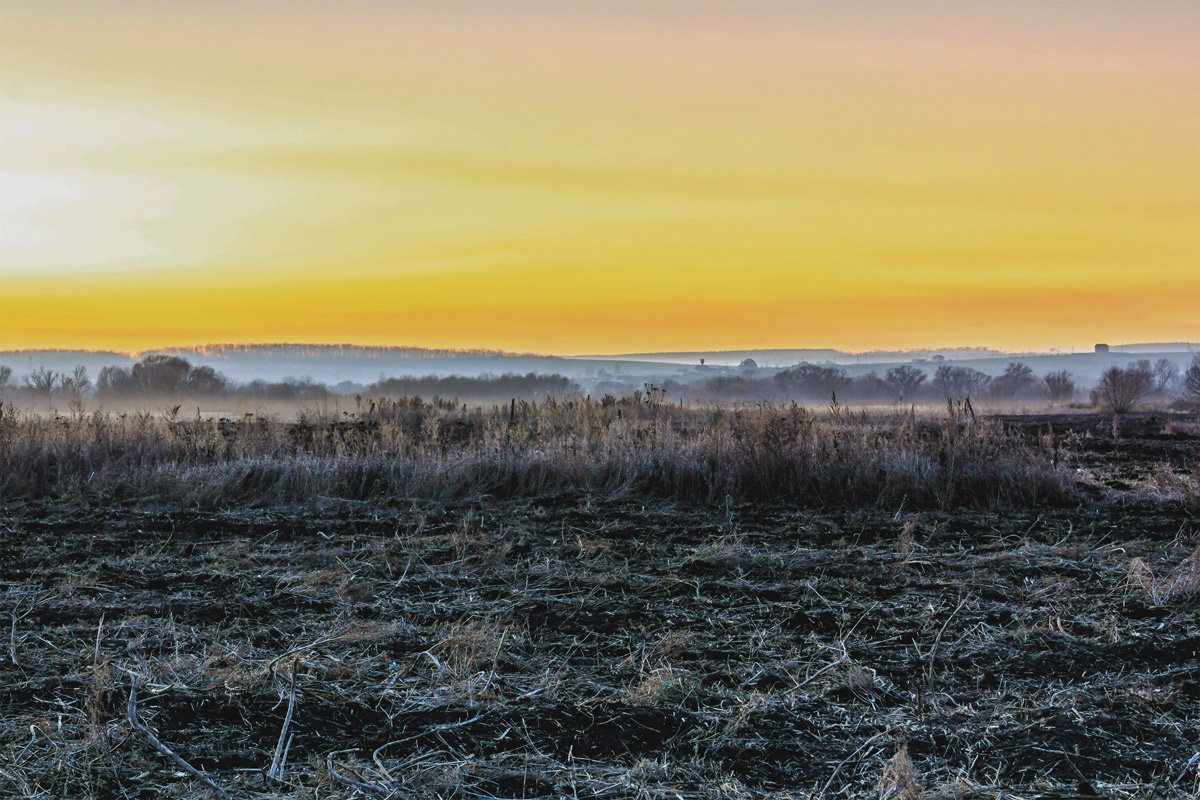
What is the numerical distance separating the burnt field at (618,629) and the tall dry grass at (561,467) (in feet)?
0.15

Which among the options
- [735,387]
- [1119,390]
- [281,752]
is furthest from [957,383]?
[281,752]

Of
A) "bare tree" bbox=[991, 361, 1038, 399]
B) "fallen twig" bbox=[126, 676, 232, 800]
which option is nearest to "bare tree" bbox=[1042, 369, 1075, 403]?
"bare tree" bbox=[991, 361, 1038, 399]

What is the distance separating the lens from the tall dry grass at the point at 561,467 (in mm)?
8055

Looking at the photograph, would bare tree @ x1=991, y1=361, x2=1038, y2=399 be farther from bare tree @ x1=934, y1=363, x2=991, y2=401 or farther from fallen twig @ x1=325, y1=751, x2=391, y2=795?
fallen twig @ x1=325, y1=751, x2=391, y2=795

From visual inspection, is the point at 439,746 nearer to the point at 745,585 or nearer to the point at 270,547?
the point at 745,585

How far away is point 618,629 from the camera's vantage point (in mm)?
4410

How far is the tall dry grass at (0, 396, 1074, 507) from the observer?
8.05m

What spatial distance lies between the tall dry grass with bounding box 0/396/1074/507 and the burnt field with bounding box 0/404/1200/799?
0.04m

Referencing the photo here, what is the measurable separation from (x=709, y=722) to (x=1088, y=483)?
266 inches

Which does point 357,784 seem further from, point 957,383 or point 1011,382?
point 1011,382

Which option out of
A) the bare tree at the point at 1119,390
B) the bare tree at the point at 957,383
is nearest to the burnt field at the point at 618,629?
the bare tree at the point at 1119,390

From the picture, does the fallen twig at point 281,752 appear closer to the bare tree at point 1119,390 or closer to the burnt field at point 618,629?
the burnt field at point 618,629

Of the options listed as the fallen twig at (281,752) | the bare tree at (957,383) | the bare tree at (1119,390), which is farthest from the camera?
the bare tree at (957,383)

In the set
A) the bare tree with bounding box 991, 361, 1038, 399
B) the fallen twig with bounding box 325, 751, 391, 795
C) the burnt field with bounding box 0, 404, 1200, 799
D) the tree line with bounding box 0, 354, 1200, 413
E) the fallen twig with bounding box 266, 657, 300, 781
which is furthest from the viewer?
the bare tree with bounding box 991, 361, 1038, 399
